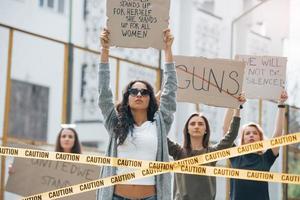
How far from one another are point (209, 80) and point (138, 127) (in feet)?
4.33

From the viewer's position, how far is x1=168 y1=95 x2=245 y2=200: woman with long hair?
5.35 m

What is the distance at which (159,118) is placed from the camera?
4.72 m

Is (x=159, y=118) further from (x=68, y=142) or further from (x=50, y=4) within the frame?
(x=50, y=4)

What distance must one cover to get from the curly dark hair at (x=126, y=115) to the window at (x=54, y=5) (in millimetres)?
6986

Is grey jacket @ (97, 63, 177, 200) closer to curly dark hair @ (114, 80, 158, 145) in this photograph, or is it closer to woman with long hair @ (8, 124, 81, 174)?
curly dark hair @ (114, 80, 158, 145)

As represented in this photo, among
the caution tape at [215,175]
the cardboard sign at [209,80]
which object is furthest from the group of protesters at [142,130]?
the cardboard sign at [209,80]

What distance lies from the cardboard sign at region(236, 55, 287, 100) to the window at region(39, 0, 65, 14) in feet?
19.5

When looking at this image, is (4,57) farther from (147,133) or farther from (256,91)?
(147,133)

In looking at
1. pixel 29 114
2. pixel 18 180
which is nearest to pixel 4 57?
pixel 29 114

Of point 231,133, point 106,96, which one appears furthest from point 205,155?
point 106,96

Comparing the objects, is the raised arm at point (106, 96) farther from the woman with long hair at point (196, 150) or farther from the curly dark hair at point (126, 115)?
the woman with long hair at point (196, 150)

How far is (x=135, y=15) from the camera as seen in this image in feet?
17.2

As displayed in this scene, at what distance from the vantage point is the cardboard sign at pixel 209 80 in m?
5.77

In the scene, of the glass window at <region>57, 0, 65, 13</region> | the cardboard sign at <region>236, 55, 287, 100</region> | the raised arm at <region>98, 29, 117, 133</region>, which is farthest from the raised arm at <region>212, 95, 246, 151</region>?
the glass window at <region>57, 0, 65, 13</region>
